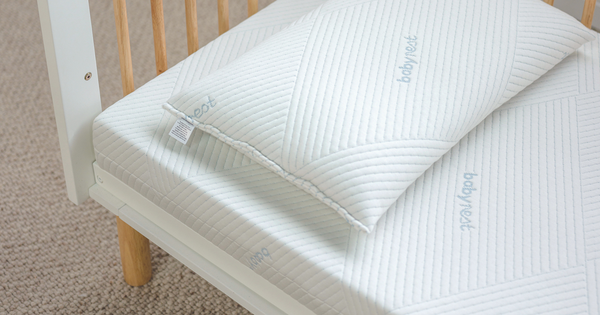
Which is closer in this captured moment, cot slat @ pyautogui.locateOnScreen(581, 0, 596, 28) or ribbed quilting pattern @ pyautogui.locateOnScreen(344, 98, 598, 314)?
ribbed quilting pattern @ pyautogui.locateOnScreen(344, 98, 598, 314)

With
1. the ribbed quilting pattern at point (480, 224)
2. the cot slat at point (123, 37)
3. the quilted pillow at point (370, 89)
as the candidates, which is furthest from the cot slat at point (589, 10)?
the cot slat at point (123, 37)

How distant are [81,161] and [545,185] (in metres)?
0.69

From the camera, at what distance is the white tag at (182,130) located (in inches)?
29.6

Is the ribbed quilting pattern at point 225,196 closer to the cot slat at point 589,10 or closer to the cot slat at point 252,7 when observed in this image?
the cot slat at point 252,7

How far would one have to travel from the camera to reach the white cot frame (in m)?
0.74

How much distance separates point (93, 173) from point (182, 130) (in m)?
0.23

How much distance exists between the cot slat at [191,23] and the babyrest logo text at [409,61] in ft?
1.19

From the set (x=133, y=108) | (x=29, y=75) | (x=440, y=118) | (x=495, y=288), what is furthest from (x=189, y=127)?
(x=29, y=75)

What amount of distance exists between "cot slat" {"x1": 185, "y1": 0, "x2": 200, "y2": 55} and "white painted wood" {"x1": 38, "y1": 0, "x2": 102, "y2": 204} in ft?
0.58

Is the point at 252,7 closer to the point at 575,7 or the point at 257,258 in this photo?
the point at 257,258

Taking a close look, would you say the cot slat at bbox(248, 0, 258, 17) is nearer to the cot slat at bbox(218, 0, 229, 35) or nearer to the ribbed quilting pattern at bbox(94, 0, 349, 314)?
the cot slat at bbox(218, 0, 229, 35)

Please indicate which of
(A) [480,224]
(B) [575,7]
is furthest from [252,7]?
(B) [575,7]

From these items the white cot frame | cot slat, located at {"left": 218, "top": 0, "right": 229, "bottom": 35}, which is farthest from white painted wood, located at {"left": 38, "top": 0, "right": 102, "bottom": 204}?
cot slat, located at {"left": 218, "top": 0, "right": 229, "bottom": 35}

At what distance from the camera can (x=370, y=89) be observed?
0.72m
